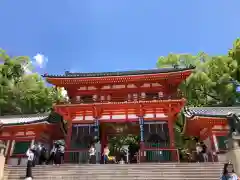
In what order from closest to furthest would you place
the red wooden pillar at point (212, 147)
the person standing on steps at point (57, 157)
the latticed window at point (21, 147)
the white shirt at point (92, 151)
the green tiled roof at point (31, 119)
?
1. the white shirt at point (92, 151)
2. the person standing on steps at point (57, 157)
3. the red wooden pillar at point (212, 147)
4. the green tiled roof at point (31, 119)
5. the latticed window at point (21, 147)

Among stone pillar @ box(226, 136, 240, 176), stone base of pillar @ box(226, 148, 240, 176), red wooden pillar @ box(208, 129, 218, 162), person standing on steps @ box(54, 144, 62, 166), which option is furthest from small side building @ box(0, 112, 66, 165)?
stone base of pillar @ box(226, 148, 240, 176)

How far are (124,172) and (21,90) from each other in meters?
22.0

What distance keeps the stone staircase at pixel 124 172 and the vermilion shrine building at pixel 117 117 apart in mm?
3825

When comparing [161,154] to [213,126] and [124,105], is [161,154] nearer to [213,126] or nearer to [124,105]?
[124,105]

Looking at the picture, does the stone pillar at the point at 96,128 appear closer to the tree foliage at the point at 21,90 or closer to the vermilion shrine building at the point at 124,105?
the vermilion shrine building at the point at 124,105

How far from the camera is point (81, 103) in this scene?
19625 millimetres

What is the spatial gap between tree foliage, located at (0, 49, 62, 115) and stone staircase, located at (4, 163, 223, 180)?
1776 centimetres

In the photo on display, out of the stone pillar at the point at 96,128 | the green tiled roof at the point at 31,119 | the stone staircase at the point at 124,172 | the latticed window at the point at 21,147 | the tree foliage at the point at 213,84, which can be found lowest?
the stone staircase at the point at 124,172

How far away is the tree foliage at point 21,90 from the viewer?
30.4 m

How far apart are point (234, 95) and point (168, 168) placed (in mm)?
16621

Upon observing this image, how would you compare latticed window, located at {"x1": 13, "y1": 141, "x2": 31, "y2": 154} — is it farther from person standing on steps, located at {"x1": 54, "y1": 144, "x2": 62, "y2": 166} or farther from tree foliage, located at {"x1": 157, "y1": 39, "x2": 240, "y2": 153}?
tree foliage, located at {"x1": 157, "y1": 39, "x2": 240, "y2": 153}

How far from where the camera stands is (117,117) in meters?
20.0

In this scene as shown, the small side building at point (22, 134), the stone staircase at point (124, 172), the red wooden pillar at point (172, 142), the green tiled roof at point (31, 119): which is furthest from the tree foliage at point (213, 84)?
the small side building at point (22, 134)

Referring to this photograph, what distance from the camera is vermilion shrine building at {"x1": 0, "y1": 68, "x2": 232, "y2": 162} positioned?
1867 cm
